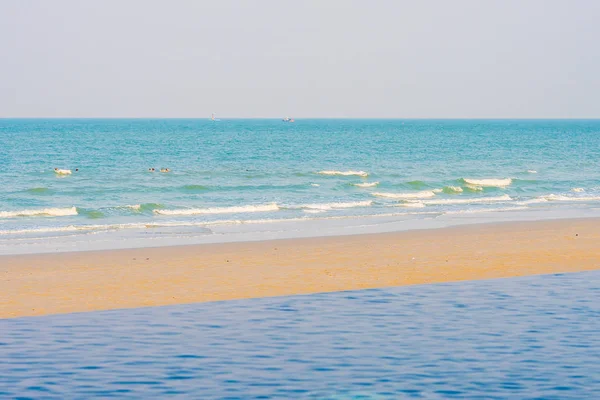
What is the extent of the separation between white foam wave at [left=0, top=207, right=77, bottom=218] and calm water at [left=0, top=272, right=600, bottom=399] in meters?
20.0

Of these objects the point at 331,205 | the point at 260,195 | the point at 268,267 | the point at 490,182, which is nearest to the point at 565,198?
the point at 490,182

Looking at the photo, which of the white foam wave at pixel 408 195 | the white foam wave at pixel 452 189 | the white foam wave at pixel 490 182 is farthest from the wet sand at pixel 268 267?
the white foam wave at pixel 490 182

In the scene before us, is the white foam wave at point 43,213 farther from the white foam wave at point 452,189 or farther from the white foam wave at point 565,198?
the white foam wave at point 565,198

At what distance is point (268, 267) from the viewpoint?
57.4 ft

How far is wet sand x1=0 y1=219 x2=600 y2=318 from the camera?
1445 cm

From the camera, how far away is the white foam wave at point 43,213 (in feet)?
104

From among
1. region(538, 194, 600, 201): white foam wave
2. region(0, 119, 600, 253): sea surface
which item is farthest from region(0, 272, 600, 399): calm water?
region(538, 194, 600, 201): white foam wave

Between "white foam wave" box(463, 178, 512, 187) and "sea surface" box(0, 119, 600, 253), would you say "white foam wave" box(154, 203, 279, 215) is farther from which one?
"white foam wave" box(463, 178, 512, 187)

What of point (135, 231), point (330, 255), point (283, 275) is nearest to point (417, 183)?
point (135, 231)

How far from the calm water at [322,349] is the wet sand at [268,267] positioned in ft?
3.56

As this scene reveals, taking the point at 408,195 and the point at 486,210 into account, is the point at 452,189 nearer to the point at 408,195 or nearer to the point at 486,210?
the point at 408,195

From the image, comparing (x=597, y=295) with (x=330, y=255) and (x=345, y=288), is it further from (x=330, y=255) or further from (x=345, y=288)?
(x=330, y=255)

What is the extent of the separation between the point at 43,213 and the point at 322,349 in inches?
945

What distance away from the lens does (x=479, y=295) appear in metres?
14.0
